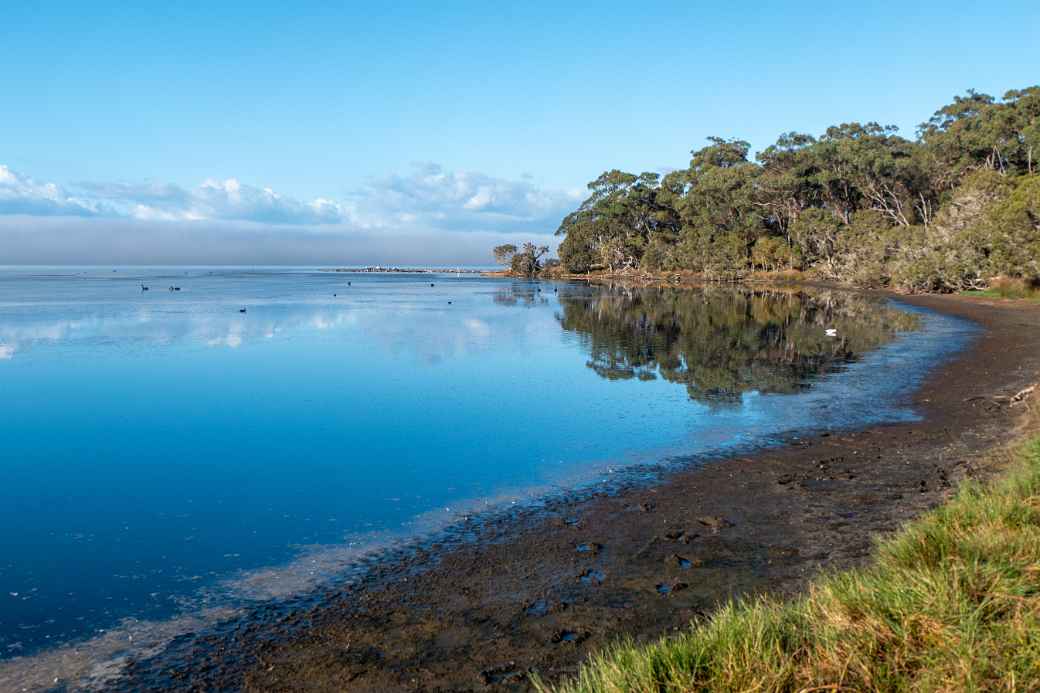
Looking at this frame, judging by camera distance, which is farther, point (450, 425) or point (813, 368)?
point (813, 368)

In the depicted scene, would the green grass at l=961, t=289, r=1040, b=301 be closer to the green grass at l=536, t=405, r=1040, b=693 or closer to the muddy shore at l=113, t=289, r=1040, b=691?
the muddy shore at l=113, t=289, r=1040, b=691

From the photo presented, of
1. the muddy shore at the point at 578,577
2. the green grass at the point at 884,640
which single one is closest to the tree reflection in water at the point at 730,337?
the muddy shore at the point at 578,577

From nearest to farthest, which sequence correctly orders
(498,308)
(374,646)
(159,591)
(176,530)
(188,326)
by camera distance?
1. (374,646)
2. (159,591)
3. (176,530)
4. (188,326)
5. (498,308)

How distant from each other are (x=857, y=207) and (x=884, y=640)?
106 m

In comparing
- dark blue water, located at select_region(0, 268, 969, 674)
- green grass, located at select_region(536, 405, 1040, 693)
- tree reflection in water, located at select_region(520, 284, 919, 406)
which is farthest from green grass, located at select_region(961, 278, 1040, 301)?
green grass, located at select_region(536, 405, 1040, 693)

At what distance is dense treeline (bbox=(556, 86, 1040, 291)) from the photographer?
5853 centimetres

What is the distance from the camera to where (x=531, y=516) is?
435 inches

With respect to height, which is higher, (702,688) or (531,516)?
(702,688)

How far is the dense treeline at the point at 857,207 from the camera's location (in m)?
58.5

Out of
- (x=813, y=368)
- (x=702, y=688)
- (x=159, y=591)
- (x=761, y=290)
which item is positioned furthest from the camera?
(x=761, y=290)

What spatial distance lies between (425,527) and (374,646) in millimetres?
3576

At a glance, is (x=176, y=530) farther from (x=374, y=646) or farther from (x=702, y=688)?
(x=702, y=688)

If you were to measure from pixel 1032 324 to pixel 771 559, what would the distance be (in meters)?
36.0

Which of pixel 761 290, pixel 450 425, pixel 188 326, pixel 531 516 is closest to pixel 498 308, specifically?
pixel 188 326
